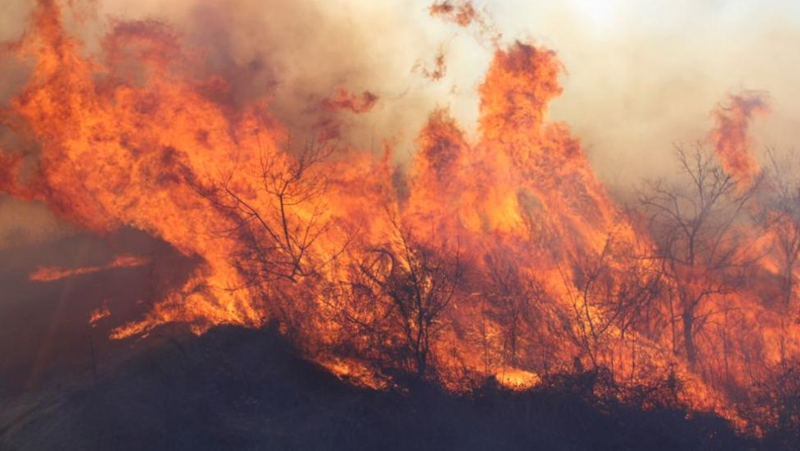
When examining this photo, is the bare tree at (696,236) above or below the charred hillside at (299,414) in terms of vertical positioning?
above

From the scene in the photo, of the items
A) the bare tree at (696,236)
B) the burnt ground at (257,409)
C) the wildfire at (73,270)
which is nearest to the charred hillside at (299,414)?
the burnt ground at (257,409)

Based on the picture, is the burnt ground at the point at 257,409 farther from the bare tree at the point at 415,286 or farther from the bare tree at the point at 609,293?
the bare tree at the point at 609,293

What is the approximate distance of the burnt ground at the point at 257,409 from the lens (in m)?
10.1

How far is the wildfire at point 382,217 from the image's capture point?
515 inches

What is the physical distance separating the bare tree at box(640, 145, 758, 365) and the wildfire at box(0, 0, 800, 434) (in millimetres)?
95

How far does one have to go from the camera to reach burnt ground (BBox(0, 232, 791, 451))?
33.3ft

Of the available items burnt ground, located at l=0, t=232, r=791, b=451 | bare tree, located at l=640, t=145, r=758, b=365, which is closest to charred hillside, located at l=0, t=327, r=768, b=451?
burnt ground, located at l=0, t=232, r=791, b=451

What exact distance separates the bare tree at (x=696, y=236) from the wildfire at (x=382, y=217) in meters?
0.09

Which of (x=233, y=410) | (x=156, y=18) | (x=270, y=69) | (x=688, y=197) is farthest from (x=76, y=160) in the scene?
(x=688, y=197)

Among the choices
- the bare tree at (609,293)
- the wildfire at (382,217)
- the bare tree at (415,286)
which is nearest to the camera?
the bare tree at (415,286)

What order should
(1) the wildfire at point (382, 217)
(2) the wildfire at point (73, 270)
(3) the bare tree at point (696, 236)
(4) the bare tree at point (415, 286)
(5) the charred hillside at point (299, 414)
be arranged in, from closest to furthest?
(5) the charred hillside at point (299, 414)
(4) the bare tree at point (415, 286)
(1) the wildfire at point (382, 217)
(3) the bare tree at point (696, 236)
(2) the wildfire at point (73, 270)

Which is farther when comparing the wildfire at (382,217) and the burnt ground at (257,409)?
the wildfire at (382,217)

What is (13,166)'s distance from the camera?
15891 mm

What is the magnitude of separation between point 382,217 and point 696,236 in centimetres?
950
